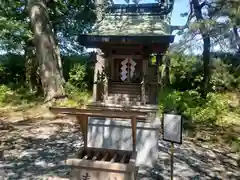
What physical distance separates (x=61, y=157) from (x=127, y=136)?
1.75 m

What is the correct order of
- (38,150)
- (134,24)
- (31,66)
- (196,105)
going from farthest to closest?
(31,66) < (196,105) < (38,150) < (134,24)

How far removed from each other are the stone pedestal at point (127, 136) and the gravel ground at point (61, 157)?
1.04ft

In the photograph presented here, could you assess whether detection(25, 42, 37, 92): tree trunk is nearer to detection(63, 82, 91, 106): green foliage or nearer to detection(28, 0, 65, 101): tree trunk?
detection(63, 82, 91, 106): green foliage

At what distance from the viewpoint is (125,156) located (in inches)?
169

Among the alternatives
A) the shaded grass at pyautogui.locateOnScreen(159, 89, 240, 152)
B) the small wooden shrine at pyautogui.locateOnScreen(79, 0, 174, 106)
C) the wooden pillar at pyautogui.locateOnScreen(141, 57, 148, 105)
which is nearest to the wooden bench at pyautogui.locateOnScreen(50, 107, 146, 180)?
the wooden pillar at pyautogui.locateOnScreen(141, 57, 148, 105)

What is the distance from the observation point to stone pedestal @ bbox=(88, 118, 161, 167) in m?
5.86

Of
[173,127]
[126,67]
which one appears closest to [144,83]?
[126,67]

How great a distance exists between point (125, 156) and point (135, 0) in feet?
25.0

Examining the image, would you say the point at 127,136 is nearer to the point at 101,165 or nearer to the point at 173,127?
the point at 173,127

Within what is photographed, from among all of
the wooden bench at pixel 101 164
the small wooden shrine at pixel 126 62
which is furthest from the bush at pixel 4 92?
the wooden bench at pixel 101 164

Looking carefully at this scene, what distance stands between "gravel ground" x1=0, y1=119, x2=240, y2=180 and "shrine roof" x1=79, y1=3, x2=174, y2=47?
2.95 meters

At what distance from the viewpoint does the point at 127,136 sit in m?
5.98

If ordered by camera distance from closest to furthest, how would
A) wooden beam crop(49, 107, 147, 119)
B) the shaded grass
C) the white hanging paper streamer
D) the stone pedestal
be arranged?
1. wooden beam crop(49, 107, 147, 119)
2. the stone pedestal
3. the white hanging paper streamer
4. the shaded grass

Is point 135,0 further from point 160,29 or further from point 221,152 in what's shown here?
point 221,152
